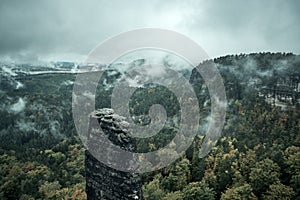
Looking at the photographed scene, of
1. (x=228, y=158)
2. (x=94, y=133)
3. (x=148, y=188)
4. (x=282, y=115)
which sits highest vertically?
(x=282, y=115)

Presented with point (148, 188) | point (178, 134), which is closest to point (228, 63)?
point (178, 134)

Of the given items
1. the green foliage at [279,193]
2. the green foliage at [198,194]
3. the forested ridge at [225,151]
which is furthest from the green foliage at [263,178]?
the green foliage at [198,194]

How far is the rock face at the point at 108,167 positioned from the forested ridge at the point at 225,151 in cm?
3621

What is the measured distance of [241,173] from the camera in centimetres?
5734

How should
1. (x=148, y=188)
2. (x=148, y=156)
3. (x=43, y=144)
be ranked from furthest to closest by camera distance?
1. (x=43, y=144)
2. (x=148, y=156)
3. (x=148, y=188)

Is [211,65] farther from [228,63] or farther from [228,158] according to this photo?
[228,158]

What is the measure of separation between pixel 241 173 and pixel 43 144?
123m

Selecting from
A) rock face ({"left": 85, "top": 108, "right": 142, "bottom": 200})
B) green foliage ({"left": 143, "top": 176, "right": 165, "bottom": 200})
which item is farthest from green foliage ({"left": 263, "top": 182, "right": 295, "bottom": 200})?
rock face ({"left": 85, "top": 108, "right": 142, "bottom": 200})

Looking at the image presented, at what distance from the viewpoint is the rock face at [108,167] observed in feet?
39.1

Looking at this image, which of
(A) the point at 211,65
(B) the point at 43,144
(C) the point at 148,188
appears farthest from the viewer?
(A) the point at 211,65

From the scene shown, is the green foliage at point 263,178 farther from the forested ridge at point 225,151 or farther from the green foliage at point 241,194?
the green foliage at point 241,194

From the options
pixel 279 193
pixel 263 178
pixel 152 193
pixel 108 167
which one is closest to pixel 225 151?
pixel 263 178

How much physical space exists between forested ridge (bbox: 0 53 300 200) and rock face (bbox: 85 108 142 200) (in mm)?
36205

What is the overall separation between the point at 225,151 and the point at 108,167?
220ft
